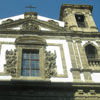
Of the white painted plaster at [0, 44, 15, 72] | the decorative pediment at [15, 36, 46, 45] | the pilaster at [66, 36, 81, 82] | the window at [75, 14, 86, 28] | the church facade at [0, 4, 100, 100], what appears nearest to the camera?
the church facade at [0, 4, 100, 100]

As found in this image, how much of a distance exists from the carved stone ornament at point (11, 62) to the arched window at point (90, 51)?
4.74 metres

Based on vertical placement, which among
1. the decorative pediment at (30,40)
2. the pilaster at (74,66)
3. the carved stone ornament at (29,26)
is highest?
the carved stone ornament at (29,26)

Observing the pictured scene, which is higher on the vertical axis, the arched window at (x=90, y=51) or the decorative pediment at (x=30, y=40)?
the decorative pediment at (x=30, y=40)

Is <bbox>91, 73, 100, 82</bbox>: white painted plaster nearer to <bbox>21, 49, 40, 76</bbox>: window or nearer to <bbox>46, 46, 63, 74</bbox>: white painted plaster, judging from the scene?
<bbox>46, 46, 63, 74</bbox>: white painted plaster

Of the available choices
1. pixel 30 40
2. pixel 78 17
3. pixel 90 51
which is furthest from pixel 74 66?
pixel 78 17

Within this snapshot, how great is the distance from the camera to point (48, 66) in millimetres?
11586

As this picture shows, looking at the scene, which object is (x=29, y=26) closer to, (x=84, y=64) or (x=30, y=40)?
(x=30, y=40)

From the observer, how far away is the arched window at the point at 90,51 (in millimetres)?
13273

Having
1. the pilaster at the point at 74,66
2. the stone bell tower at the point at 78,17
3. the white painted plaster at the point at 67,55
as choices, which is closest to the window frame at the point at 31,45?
the white painted plaster at the point at 67,55

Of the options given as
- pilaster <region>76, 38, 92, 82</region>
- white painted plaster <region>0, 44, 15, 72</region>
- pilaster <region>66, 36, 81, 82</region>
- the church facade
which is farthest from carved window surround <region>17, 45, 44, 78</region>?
pilaster <region>76, 38, 92, 82</region>

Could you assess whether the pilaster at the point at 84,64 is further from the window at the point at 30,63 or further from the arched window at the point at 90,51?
the window at the point at 30,63

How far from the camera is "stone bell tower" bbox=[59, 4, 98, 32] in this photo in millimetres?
15375

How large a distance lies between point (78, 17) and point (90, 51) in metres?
4.34

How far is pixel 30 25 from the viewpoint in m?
14.4
